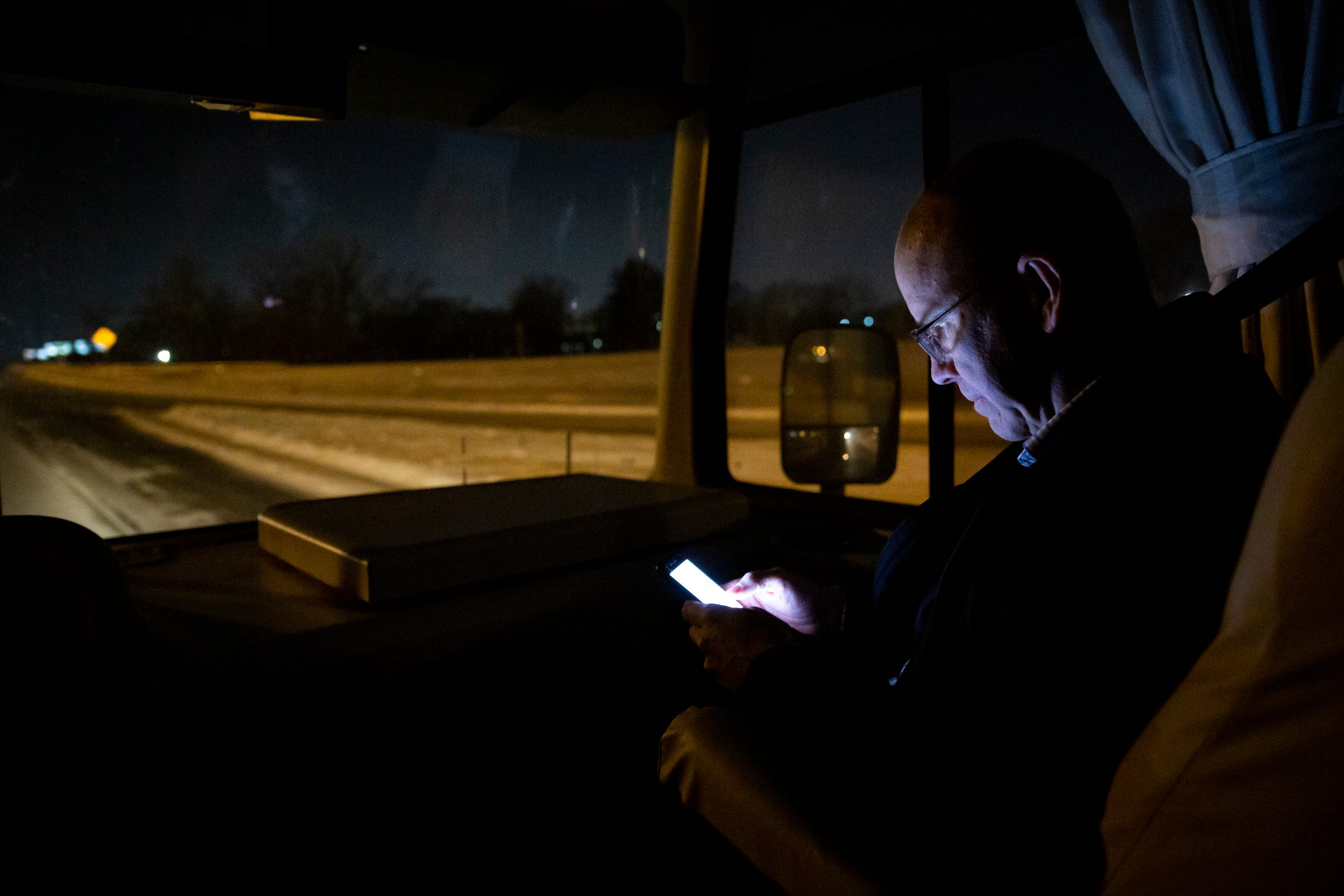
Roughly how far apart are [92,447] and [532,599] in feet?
19.9

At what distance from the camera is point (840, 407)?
246 cm

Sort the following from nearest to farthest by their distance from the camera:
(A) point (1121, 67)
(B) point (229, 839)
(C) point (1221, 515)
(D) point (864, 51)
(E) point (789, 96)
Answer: (C) point (1221, 515) → (B) point (229, 839) → (A) point (1121, 67) → (D) point (864, 51) → (E) point (789, 96)

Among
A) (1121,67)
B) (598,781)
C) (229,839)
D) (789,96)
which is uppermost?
(789,96)

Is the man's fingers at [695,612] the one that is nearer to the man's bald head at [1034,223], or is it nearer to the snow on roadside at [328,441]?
the man's bald head at [1034,223]

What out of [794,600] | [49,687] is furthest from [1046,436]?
[49,687]

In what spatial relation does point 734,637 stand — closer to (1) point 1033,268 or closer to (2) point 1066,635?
(2) point 1066,635

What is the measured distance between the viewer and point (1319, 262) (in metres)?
0.75

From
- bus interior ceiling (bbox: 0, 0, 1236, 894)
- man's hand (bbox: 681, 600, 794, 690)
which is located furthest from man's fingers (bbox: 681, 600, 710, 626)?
bus interior ceiling (bbox: 0, 0, 1236, 894)

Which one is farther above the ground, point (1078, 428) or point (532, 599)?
point (1078, 428)

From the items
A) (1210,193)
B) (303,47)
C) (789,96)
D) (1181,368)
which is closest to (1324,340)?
(1210,193)

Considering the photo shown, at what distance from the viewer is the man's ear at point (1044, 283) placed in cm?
92

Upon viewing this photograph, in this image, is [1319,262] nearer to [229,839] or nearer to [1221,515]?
[1221,515]

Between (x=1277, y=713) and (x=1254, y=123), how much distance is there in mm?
1392

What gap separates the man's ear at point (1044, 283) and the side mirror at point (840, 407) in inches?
55.6
